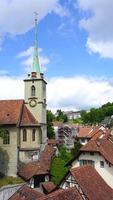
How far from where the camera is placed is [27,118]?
2414 inches

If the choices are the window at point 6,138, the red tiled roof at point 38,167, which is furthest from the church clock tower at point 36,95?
the window at point 6,138

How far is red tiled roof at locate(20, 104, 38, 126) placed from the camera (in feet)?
198

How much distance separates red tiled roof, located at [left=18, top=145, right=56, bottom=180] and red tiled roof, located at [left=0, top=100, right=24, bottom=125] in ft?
24.3

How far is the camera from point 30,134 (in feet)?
199

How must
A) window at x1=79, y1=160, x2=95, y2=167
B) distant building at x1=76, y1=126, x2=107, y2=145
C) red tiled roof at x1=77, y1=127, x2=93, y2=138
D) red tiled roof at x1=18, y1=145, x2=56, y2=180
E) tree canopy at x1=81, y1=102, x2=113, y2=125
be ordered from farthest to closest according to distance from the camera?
tree canopy at x1=81, y1=102, x2=113, y2=125, red tiled roof at x1=77, y1=127, x2=93, y2=138, distant building at x1=76, y1=126, x2=107, y2=145, red tiled roof at x1=18, y1=145, x2=56, y2=180, window at x1=79, y1=160, x2=95, y2=167

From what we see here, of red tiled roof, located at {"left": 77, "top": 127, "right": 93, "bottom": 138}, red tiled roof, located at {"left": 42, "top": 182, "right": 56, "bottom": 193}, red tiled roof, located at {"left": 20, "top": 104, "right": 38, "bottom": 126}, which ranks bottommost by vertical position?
red tiled roof, located at {"left": 42, "top": 182, "right": 56, "bottom": 193}

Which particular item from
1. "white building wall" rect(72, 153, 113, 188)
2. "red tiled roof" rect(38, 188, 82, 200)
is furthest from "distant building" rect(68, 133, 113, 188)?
"red tiled roof" rect(38, 188, 82, 200)

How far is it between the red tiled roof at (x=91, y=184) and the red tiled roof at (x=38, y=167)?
55.2 feet

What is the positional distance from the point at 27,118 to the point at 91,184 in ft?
90.6

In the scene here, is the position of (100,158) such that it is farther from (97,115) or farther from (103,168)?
(97,115)

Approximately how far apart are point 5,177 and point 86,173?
23.4 metres

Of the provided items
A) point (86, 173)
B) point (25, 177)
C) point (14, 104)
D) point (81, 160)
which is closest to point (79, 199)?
point (86, 173)

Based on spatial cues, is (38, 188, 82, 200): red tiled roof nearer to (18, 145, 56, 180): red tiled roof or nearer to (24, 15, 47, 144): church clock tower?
(18, 145, 56, 180): red tiled roof

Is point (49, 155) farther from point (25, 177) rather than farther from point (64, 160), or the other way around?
point (25, 177)
